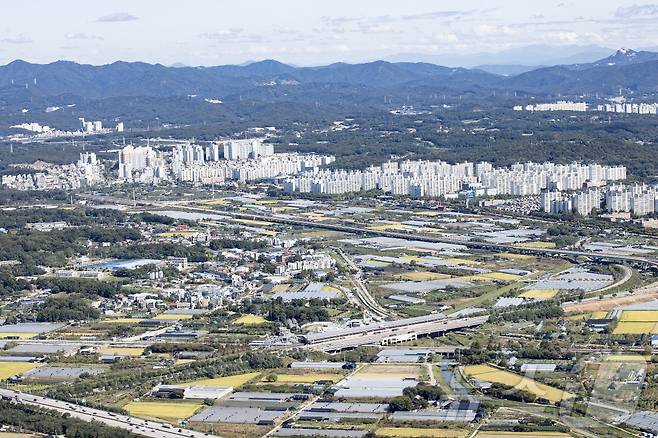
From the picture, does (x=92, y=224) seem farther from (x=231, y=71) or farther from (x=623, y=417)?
(x=231, y=71)

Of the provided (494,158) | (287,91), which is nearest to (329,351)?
(494,158)

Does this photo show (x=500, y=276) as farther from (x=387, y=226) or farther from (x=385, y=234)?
(x=387, y=226)

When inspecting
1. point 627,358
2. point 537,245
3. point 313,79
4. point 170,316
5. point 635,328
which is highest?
point 313,79

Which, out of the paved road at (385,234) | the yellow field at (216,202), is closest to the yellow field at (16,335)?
the paved road at (385,234)

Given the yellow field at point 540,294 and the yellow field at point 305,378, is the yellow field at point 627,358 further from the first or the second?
the yellow field at point 540,294

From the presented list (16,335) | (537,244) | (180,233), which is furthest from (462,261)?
(16,335)
